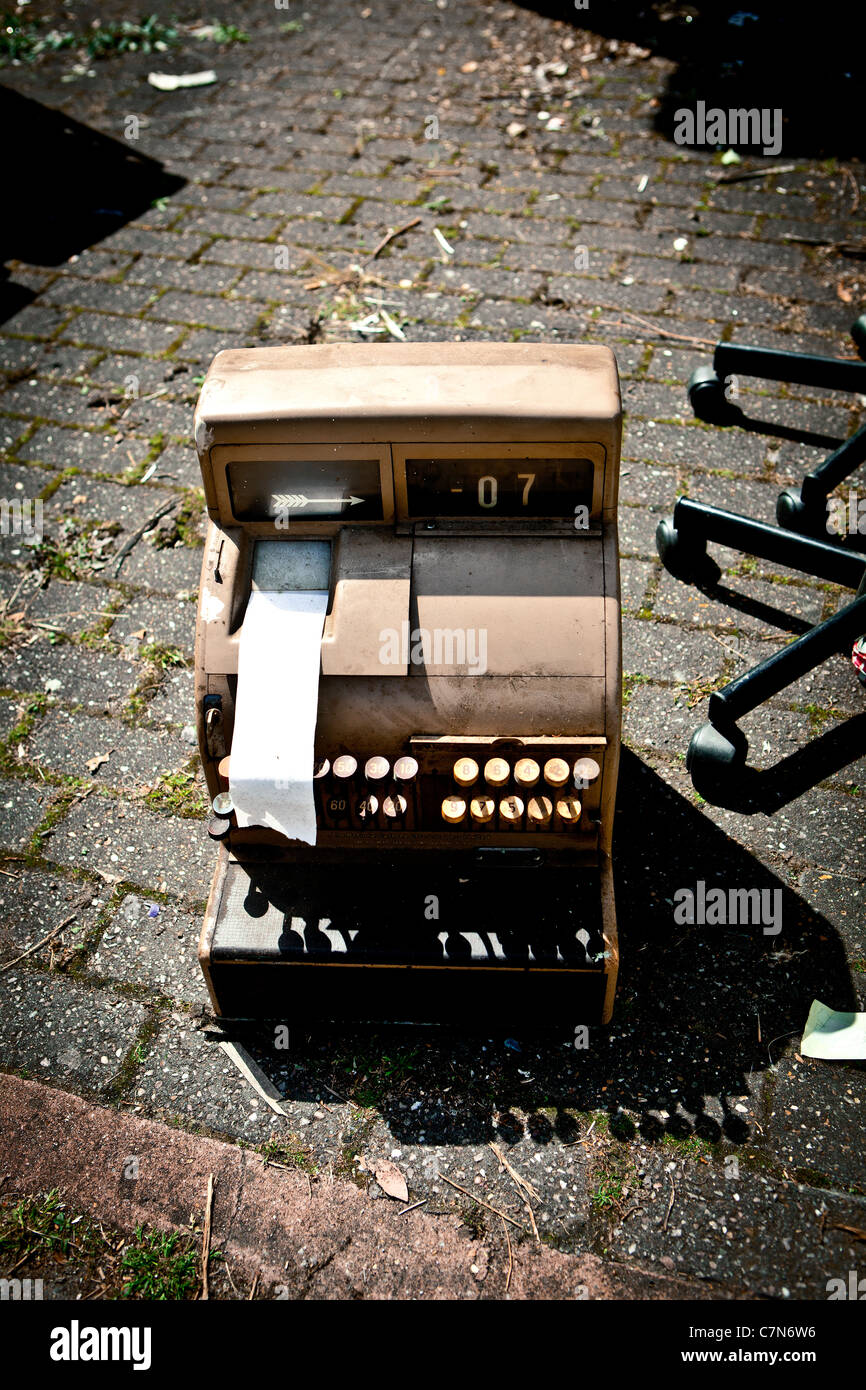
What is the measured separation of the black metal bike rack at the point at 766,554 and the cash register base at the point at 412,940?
2.64 feet

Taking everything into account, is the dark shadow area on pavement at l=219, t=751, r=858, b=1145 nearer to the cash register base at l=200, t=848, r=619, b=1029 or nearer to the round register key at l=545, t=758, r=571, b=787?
the cash register base at l=200, t=848, r=619, b=1029

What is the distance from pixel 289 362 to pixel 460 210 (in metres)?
3.76

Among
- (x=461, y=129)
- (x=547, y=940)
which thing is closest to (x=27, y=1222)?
(x=547, y=940)

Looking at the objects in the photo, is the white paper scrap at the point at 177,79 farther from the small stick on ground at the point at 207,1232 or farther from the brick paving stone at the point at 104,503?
the small stick on ground at the point at 207,1232

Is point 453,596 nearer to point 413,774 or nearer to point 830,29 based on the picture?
point 413,774

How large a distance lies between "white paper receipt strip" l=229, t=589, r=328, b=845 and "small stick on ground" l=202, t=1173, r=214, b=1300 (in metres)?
0.95

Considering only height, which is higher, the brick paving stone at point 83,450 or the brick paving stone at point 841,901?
the brick paving stone at point 83,450

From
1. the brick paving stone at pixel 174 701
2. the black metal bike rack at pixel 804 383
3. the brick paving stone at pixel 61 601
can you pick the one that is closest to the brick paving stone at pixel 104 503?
the brick paving stone at pixel 61 601

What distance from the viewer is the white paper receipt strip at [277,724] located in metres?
2.32

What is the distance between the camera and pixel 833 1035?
2.65 meters

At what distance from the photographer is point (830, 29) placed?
6750 mm

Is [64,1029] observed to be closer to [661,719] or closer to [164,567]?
[164,567]

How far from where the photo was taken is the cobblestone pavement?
8.30 feet

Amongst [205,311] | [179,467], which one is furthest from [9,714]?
[205,311]
